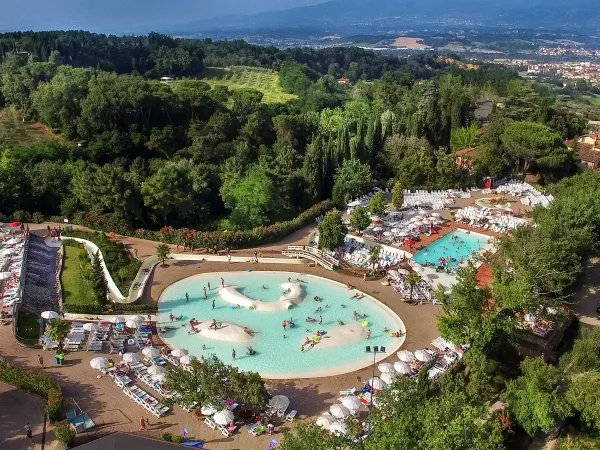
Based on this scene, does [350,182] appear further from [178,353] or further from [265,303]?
[178,353]

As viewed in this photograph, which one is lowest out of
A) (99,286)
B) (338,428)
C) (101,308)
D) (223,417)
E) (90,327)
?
(338,428)

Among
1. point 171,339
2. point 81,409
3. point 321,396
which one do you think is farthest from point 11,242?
point 321,396

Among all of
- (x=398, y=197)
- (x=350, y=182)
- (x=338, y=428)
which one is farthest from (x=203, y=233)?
(x=338, y=428)

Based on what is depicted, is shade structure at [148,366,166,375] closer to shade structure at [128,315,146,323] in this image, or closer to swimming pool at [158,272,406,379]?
swimming pool at [158,272,406,379]

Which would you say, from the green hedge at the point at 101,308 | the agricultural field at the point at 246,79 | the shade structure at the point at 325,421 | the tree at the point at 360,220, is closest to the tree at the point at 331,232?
the tree at the point at 360,220

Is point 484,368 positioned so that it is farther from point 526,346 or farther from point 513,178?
point 513,178

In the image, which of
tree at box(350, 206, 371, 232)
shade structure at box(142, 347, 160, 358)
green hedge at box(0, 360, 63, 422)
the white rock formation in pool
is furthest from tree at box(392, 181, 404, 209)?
green hedge at box(0, 360, 63, 422)
